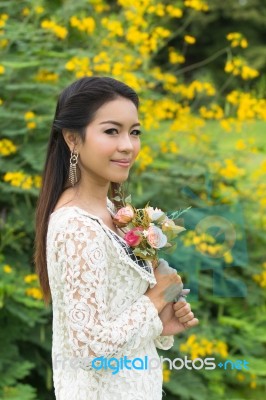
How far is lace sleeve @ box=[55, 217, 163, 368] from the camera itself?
1.64 meters

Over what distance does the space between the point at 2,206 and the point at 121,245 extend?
241 cm

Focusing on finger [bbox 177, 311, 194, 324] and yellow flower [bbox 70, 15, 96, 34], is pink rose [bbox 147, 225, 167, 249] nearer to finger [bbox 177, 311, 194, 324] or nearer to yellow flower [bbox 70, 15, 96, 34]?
finger [bbox 177, 311, 194, 324]

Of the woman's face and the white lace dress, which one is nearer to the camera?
the white lace dress

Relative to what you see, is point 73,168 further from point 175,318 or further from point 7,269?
point 7,269

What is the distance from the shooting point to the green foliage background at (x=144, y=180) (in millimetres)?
3805

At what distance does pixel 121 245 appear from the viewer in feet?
5.87

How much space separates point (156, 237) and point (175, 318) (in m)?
0.22

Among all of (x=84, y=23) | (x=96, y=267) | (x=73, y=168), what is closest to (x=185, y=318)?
(x=96, y=267)

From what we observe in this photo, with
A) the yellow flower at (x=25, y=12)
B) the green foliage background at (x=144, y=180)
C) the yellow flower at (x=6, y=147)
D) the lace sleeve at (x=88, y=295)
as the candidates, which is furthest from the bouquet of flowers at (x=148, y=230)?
the yellow flower at (x=25, y=12)

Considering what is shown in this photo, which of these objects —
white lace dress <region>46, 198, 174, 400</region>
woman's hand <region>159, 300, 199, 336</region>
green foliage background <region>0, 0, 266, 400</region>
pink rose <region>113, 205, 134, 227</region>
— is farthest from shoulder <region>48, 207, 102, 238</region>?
green foliage background <region>0, 0, 266, 400</region>

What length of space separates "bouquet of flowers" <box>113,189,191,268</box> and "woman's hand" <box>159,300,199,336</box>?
0.12m

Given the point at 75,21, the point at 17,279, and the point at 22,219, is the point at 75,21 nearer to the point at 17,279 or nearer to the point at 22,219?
the point at 22,219

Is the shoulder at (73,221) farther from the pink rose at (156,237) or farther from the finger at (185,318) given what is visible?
the finger at (185,318)

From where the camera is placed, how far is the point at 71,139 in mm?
1831
